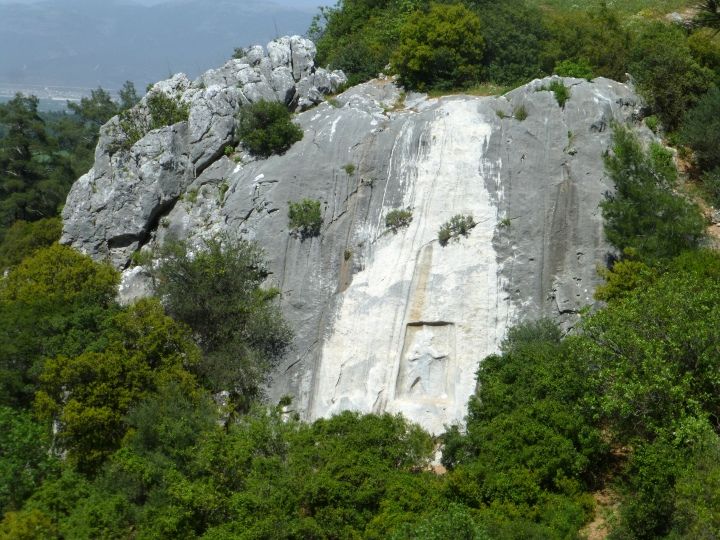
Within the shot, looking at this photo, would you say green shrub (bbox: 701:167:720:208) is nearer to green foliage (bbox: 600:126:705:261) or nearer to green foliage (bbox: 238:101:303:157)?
green foliage (bbox: 600:126:705:261)

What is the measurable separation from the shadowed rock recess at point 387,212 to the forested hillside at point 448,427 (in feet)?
3.85

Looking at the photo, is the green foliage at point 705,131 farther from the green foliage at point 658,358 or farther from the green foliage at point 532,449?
the green foliage at point 532,449

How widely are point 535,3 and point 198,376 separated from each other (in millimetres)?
33278

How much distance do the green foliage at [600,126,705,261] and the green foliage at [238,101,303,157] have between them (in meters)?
12.6

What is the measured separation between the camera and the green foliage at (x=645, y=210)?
25.6m

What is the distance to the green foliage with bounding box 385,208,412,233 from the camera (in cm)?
2869

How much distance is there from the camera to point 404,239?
2853 cm

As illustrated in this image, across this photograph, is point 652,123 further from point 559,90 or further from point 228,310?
point 228,310

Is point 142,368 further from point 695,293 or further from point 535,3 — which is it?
point 535,3

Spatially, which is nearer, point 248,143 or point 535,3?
point 248,143

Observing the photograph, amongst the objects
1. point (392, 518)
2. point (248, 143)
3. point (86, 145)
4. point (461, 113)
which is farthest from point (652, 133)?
point (86, 145)

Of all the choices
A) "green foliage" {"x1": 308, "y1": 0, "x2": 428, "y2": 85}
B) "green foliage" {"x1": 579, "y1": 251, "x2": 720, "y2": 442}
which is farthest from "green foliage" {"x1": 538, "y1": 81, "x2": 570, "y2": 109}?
"green foliage" {"x1": 579, "y1": 251, "x2": 720, "y2": 442}

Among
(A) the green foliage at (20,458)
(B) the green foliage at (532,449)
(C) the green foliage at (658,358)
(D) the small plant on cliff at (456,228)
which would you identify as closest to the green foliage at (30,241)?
(A) the green foliage at (20,458)

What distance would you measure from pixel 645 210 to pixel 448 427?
981cm
